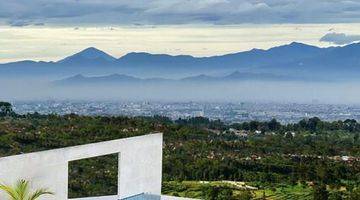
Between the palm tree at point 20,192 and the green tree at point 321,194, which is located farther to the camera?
the green tree at point 321,194

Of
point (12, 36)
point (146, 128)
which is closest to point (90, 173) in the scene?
point (146, 128)

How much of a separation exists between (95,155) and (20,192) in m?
2.53

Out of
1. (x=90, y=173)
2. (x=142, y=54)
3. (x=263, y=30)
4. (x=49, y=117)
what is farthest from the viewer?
(x=142, y=54)

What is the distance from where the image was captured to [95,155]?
14258mm

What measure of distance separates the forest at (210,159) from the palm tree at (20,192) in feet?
50.2

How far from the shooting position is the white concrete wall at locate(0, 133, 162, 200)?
1226cm

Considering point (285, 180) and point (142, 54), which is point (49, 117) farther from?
point (142, 54)

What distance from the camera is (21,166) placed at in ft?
40.2

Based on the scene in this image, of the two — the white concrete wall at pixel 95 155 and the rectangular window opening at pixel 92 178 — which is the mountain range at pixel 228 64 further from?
the white concrete wall at pixel 95 155

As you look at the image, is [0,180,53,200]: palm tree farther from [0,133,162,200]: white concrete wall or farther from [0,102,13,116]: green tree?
[0,102,13,116]: green tree

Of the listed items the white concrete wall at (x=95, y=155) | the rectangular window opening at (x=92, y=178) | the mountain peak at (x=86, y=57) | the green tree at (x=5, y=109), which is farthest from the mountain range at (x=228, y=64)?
the white concrete wall at (x=95, y=155)

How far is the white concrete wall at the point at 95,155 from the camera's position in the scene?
12258mm

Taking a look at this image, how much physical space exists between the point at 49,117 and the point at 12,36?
100 ft

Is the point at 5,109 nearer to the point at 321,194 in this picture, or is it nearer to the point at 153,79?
the point at 321,194
